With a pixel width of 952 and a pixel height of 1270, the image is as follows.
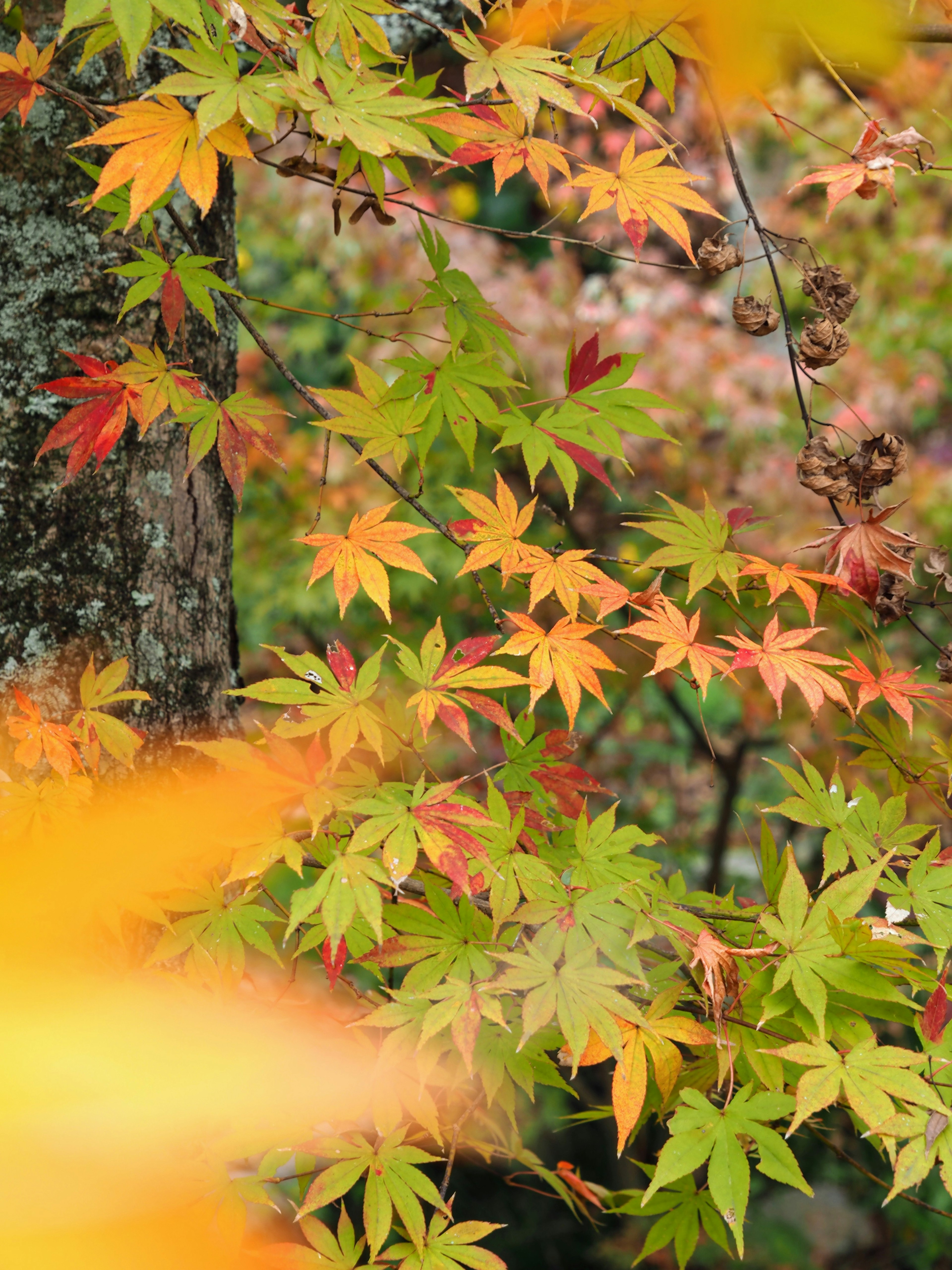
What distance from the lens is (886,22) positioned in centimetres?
20

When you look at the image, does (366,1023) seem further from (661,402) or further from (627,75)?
(627,75)

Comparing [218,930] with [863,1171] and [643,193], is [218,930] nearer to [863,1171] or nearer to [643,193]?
[863,1171]

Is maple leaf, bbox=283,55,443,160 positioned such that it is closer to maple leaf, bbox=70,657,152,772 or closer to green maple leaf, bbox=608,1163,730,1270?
maple leaf, bbox=70,657,152,772

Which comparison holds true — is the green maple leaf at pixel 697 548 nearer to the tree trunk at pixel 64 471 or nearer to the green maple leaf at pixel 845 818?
the green maple leaf at pixel 845 818

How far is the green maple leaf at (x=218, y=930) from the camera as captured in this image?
0.90 meters

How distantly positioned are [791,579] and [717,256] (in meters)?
0.41

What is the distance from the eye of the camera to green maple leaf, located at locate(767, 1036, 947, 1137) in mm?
737

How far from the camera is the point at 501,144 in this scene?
3.12 ft

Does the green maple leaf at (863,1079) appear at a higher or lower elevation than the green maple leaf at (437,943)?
lower

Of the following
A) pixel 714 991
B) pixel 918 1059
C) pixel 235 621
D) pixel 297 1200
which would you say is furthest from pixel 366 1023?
pixel 235 621

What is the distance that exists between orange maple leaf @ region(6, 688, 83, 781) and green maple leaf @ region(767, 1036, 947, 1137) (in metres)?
0.74

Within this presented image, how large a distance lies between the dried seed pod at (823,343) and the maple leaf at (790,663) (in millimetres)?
344

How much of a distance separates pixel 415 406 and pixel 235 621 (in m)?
0.48

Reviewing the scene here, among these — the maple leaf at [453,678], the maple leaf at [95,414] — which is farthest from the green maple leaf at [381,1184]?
the maple leaf at [95,414]
